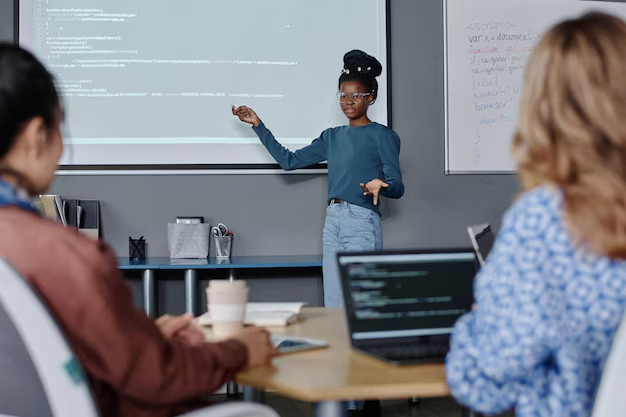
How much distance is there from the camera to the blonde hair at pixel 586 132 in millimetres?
1053

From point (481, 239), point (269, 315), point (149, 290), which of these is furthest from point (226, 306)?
point (149, 290)

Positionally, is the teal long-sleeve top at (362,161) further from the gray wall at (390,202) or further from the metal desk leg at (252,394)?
the metal desk leg at (252,394)

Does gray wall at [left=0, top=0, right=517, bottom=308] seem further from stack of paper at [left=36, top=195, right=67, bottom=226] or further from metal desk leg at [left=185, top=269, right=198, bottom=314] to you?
metal desk leg at [left=185, top=269, right=198, bottom=314]

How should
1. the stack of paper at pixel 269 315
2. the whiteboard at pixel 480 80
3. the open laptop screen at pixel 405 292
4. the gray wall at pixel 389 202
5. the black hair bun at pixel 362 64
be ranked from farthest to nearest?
the whiteboard at pixel 480 80 → the gray wall at pixel 389 202 → the black hair bun at pixel 362 64 → the stack of paper at pixel 269 315 → the open laptop screen at pixel 405 292

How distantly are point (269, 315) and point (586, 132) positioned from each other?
1.00 metres

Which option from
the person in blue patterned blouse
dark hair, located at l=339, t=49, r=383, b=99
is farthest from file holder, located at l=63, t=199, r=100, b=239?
the person in blue patterned blouse

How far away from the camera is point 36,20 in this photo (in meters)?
3.78

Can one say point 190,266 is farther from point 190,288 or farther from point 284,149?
point 284,149

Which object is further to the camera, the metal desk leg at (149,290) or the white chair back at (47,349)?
the metal desk leg at (149,290)

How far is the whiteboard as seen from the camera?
4129mm

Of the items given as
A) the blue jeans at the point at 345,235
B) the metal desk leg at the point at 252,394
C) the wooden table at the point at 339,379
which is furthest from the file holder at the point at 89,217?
the wooden table at the point at 339,379

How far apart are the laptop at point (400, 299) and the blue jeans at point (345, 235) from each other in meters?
1.79

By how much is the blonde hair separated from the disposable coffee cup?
0.73 meters

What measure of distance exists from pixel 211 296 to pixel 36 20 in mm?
2840
